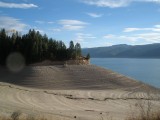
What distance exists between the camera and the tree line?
155ft

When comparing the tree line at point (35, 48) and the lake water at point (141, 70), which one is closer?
the tree line at point (35, 48)

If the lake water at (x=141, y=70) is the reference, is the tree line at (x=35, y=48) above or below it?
above

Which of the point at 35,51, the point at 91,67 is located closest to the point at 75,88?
the point at 91,67

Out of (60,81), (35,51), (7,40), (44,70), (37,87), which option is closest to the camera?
(37,87)

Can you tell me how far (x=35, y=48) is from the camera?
4691 cm

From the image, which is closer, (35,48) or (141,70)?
(35,48)

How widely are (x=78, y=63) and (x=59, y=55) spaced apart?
3086mm

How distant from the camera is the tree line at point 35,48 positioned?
47094 mm

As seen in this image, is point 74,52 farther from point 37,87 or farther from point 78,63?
point 37,87

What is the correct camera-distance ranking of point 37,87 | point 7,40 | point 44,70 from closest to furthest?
point 37,87 → point 44,70 → point 7,40

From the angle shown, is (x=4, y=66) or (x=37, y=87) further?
(x=4, y=66)

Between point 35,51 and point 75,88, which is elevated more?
point 35,51

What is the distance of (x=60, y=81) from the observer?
129 ft

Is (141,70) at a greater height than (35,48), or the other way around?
(35,48)
